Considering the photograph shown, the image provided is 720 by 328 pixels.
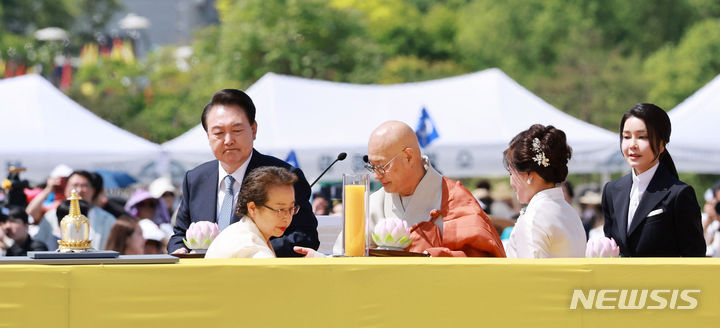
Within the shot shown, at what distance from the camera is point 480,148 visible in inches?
603

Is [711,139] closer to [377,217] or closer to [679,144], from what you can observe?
[679,144]

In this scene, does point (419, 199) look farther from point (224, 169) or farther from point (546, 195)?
point (224, 169)

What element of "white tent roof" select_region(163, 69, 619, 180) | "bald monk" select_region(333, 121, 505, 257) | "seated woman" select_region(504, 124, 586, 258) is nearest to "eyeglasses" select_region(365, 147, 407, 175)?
"bald monk" select_region(333, 121, 505, 257)

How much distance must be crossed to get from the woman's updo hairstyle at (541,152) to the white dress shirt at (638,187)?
0.71m

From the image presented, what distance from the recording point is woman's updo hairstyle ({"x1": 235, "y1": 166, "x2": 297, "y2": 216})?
491 centimetres

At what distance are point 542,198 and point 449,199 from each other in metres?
0.68

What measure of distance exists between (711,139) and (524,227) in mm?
10137

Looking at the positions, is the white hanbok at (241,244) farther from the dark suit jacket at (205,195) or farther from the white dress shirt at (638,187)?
the white dress shirt at (638,187)

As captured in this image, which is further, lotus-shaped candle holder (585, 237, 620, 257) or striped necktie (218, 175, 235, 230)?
striped necktie (218, 175, 235, 230)

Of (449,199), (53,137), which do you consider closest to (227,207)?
(449,199)

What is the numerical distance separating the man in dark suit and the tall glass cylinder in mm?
774

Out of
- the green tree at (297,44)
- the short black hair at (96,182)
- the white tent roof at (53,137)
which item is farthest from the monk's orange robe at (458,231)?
the green tree at (297,44)

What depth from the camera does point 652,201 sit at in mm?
5691

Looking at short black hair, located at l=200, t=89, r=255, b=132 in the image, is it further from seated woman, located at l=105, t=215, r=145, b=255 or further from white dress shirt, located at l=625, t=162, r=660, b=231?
seated woman, located at l=105, t=215, r=145, b=255
